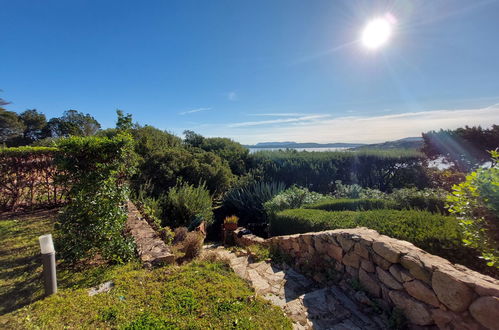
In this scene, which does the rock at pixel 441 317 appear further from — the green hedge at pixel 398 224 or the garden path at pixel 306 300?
the green hedge at pixel 398 224

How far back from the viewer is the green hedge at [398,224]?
250 cm

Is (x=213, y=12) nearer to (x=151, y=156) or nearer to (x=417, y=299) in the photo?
(x=151, y=156)

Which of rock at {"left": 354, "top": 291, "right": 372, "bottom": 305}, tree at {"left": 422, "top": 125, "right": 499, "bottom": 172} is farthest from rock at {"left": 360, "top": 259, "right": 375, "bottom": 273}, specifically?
tree at {"left": 422, "top": 125, "right": 499, "bottom": 172}

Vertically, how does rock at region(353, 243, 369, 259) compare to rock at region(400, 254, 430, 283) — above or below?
below

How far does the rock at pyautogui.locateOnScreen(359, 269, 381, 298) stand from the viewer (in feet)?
8.07

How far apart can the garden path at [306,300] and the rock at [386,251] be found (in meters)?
0.68

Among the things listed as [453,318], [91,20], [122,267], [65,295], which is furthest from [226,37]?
[453,318]

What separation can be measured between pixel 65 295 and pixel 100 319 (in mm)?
756

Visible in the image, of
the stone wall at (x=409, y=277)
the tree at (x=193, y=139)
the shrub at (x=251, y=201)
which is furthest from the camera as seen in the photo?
the tree at (x=193, y=139)

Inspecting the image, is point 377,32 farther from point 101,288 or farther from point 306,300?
point 101,288

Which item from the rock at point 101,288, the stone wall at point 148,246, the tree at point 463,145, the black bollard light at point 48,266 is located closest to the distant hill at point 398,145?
the tree at point 463,145

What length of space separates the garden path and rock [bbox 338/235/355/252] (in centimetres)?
57

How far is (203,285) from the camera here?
257 centimetres

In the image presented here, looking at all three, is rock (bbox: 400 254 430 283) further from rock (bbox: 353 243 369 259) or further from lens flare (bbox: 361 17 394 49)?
lens flare (bbox: 361 17 394 49)
